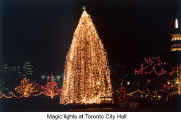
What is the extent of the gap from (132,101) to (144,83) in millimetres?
4497

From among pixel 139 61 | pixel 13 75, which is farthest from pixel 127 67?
pixel 13 75

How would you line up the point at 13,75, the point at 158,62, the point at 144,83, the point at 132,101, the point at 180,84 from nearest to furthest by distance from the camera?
the point at 132,101
the point at 180,84
the point at 144,83
the point at 158,62
the point at 13,75

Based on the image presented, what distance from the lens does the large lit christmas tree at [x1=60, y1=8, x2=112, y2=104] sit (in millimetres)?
8383

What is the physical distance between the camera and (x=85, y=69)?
27.7ft

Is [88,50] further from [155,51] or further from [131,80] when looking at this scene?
[155,51]

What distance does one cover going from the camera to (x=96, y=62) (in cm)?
856

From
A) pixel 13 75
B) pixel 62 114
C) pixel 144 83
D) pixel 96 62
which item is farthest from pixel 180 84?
pixel 13 75

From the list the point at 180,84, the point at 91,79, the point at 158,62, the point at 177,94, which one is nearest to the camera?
the point at 91,79

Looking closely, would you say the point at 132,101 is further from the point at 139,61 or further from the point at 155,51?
the point at 155,51

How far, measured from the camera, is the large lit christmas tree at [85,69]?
330 inches

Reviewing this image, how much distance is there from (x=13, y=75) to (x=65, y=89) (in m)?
13.4

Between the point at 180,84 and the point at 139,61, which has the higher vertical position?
the point at 139,61

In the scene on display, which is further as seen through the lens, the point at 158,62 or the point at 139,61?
the point at 139,61

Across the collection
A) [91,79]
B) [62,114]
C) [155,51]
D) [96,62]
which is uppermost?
[155,51]
